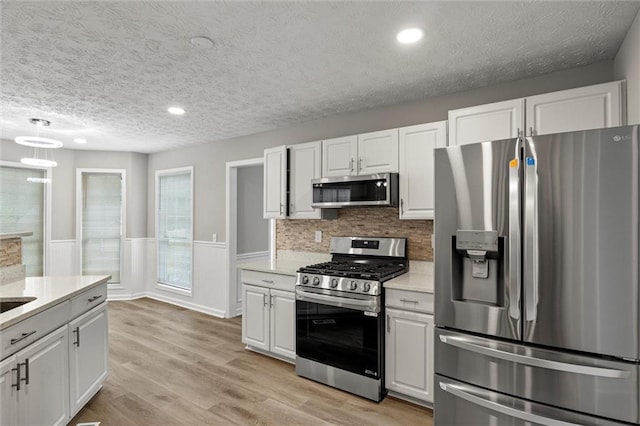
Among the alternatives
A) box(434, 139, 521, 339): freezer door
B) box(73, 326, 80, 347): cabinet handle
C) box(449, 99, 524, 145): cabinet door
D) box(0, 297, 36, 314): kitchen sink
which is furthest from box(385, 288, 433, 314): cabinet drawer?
box(0, 297, 36, 314): kitchen sink

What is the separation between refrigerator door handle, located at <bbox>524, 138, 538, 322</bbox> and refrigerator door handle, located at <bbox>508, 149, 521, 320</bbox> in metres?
0.04

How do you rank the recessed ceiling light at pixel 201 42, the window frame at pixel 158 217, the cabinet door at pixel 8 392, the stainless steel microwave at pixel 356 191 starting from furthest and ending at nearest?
the window frame at pixel 158 217, the stainless steel microwave at pixel 356 191, the recessed ceiling light at pixel 201 42, the cabinet door at pixel 8 392

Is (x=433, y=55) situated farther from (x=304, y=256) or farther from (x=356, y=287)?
(x=304, y=256)

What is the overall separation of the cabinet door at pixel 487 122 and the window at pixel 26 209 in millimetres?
5893

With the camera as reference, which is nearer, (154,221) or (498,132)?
(498,132)

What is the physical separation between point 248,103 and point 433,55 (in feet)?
5.92

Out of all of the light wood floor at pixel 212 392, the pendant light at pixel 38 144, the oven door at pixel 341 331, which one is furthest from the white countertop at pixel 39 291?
the oven door at pixel 341 331

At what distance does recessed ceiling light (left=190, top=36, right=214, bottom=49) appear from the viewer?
2.14m

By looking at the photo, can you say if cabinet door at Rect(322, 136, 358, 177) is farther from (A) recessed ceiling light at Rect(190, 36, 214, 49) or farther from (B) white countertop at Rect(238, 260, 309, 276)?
(A) recessed ceiling light at Rect(190, 36, 214, 49)

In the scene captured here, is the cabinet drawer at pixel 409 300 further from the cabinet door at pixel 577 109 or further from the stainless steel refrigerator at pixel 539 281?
the cabinet door at pixel 577 109

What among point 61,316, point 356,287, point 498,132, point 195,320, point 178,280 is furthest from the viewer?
point 178,280

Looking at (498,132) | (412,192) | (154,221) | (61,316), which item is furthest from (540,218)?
(154,221)

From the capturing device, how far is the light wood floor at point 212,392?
8.40 ft

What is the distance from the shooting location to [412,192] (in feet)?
9.99
